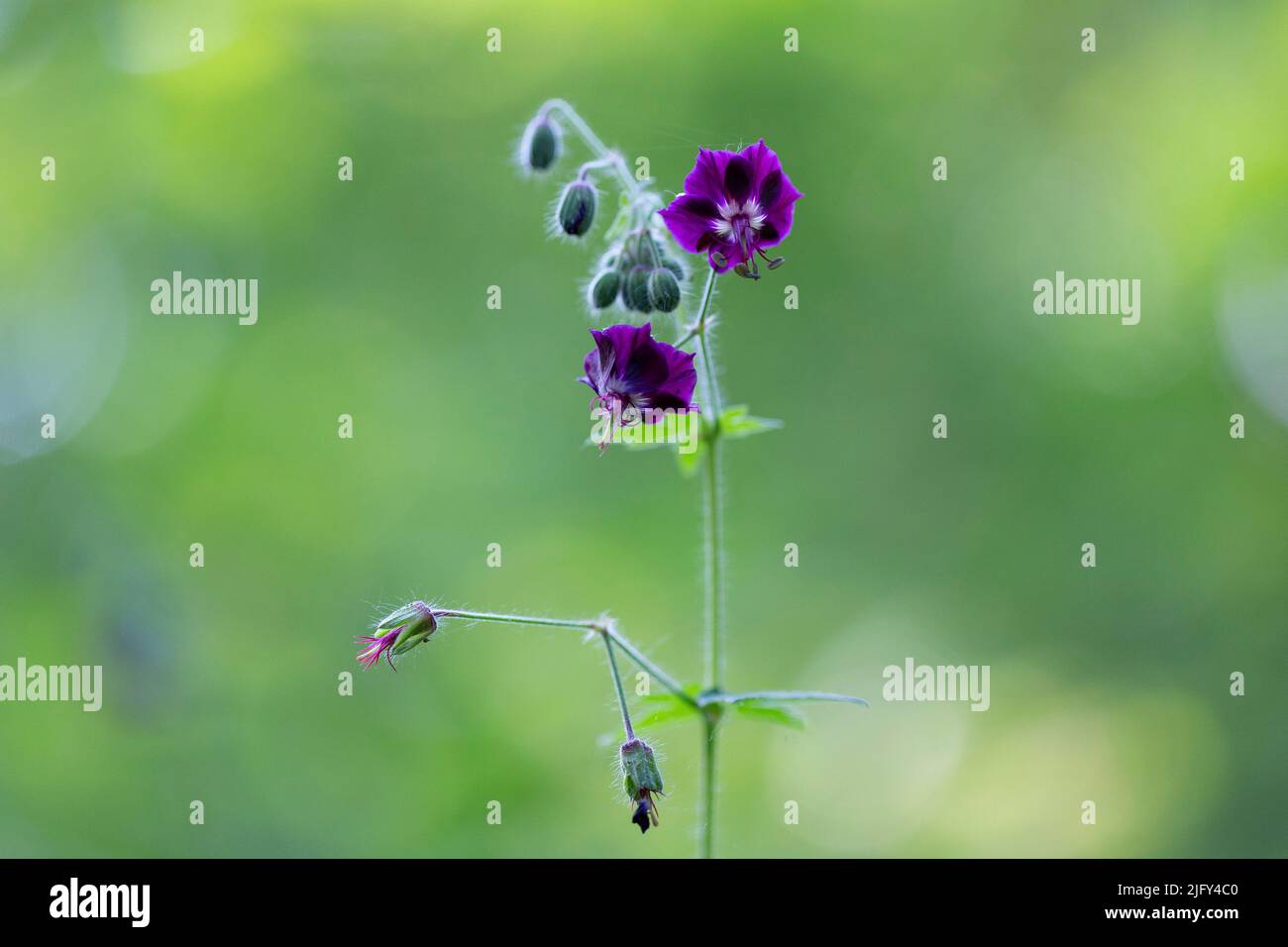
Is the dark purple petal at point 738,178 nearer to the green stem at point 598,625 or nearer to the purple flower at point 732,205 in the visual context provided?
the purple flower at point 732,205

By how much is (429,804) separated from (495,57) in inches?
163

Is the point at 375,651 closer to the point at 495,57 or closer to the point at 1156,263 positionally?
the point at 495,57

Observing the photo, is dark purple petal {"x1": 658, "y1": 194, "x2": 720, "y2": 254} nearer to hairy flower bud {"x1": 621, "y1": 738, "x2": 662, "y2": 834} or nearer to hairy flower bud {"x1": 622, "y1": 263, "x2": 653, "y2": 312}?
hairy flower bud {"x1": 622, "y1": 263, "x2": 653, "y2": 312}

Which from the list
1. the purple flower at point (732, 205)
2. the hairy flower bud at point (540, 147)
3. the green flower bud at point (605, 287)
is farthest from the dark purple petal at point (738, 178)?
the hairy flower bud at point (540, 147)

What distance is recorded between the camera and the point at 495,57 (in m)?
6.37

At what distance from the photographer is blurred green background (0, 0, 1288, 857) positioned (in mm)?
5734

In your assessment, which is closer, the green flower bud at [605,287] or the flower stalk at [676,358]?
the flower stalk at [676,358]

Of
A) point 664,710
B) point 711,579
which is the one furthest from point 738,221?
point 664,710

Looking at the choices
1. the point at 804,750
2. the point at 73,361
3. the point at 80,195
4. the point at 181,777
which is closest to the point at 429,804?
the point at 181,777

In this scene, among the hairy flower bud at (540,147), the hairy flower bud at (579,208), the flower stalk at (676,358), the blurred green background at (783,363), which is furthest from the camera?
the blurred green background at (783,363)

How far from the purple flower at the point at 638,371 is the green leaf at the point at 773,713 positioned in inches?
21.2

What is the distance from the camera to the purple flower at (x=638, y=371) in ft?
5.89

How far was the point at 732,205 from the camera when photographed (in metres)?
1.90

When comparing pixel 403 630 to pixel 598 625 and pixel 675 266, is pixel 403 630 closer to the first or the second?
pixel 598 625
